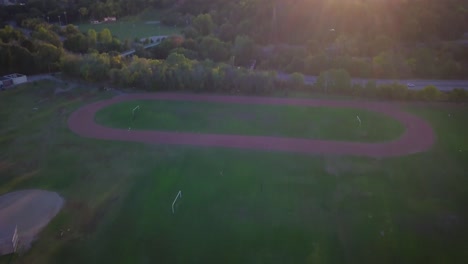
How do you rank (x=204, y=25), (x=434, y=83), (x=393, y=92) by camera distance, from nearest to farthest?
(x=393, y=92) < (x=434, y=83) < (x=204, y=25)

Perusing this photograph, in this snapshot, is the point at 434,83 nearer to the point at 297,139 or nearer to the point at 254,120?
the point at 297,139

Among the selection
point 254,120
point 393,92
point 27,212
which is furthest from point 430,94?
point 27,212

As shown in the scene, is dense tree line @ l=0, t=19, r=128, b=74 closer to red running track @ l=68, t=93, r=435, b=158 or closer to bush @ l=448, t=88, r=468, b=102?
red running track @ l=68, t=93, r=435, b=158

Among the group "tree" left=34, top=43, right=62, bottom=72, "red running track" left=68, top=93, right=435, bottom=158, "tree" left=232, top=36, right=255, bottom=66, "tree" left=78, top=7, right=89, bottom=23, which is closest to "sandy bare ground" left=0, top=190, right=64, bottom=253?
"red running track" left=68, top=93, right=435, bottom=158

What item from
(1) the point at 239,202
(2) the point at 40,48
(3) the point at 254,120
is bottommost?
(1) the point at 239,202

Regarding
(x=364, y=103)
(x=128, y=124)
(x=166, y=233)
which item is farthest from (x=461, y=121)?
(x=128, y=124)

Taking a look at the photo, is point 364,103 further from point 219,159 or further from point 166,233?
point 166,233
